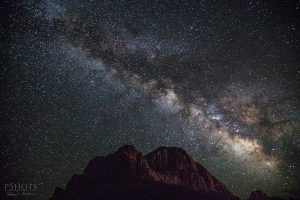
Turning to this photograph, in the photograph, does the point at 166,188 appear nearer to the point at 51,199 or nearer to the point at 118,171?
the point at 118,171

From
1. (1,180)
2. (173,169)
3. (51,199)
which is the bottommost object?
(51,199)

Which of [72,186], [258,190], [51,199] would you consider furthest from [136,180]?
[258,190]

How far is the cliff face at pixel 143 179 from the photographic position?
9275 centimetres

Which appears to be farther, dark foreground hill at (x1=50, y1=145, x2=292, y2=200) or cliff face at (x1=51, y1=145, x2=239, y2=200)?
cliff face at (x1=51, y1=145, x2=239, y2=200)

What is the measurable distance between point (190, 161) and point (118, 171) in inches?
1858

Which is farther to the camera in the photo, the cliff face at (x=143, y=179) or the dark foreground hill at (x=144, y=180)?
the cliff face at (x=143, y=179)

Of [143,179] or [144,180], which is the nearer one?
[144,180]

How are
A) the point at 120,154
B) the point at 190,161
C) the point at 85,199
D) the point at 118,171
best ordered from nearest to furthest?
the point at 85,199, the point at 118,171, the point at 120,154, the point at 190,161

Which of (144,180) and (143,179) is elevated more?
(143,179)

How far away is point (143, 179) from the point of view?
103375 mm

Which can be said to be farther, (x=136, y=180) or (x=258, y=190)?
(x=258, y=190)

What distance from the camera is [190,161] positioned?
5379 inches

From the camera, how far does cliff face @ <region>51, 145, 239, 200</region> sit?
92.8 meters

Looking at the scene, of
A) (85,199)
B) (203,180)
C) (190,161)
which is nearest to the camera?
(85,199)
